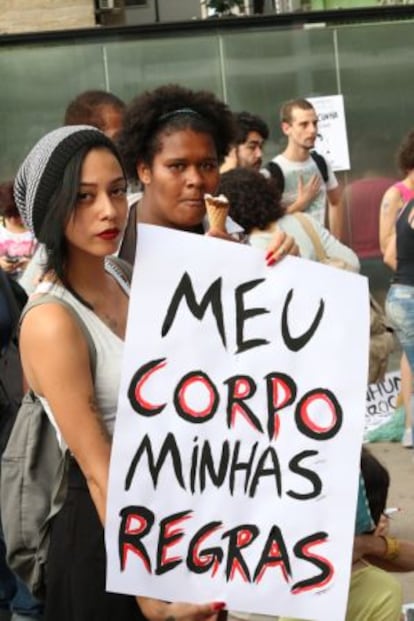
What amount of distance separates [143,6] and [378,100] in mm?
8586

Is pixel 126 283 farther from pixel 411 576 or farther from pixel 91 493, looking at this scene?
pixel 411 576

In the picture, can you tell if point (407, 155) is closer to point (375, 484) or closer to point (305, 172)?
point (305, 172)

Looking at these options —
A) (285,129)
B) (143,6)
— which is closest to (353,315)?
(285,129)

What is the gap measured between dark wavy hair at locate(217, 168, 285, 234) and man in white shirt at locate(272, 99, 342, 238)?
8.68ft

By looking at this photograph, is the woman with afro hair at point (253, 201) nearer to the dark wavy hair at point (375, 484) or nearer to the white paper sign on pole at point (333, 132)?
the dark wavy hair at point (375, 484)

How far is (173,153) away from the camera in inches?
159

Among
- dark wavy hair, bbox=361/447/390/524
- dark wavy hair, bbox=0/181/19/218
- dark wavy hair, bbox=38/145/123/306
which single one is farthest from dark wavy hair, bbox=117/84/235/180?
dark wavy hair, bbox=0/181/19/218

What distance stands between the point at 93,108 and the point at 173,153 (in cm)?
187

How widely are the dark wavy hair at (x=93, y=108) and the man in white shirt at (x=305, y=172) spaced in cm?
277

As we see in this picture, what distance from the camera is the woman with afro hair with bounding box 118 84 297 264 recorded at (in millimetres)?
3955

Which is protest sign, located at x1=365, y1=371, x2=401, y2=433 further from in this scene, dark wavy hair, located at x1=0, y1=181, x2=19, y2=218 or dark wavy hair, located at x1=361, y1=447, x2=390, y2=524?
dark wavy hair, located at x1=361, y1=447, x2=390, y2=524

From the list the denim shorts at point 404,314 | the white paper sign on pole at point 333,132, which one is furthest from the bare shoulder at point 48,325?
the white paper sign on pole at point 333,132

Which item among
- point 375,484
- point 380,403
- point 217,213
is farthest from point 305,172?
point 217,213

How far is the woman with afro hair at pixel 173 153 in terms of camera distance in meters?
3.96
